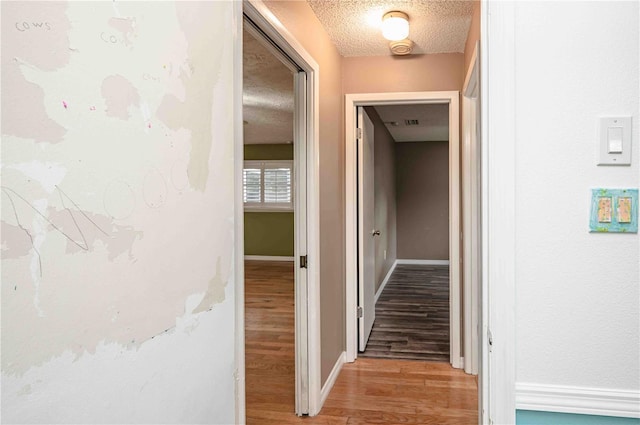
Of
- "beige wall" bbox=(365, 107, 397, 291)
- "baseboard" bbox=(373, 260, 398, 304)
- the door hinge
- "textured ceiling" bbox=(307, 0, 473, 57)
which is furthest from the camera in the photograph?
"baseboard" bbox=(373, 260, 398, 304)

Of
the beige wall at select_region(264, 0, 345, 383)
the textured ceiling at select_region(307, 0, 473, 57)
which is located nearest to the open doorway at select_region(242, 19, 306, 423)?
the beige wall at select_region(264, 0, 345, 383)

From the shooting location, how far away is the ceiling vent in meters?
3.23

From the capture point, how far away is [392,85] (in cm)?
358

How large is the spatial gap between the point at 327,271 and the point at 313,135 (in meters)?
0.93

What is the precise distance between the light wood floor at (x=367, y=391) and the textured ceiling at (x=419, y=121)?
2.85 metres

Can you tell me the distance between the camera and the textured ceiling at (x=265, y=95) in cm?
370

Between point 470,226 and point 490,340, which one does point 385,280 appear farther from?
point 490,340

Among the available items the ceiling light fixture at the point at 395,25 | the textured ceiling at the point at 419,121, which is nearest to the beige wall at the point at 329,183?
the ceiling light fixture at the point at 395,25

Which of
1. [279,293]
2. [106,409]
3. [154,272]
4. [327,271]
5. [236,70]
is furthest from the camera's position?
[279,293]

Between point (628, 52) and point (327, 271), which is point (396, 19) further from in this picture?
point (628, 52)

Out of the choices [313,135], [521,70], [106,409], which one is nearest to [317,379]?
[313,135]

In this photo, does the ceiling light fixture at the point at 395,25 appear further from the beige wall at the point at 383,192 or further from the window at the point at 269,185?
the window at the point at 269,185

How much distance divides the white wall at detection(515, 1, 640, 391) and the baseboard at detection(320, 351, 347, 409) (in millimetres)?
1943

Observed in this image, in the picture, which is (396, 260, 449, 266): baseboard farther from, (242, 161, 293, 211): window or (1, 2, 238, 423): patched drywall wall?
(1, 2, 238, 423): patched drywall wall
